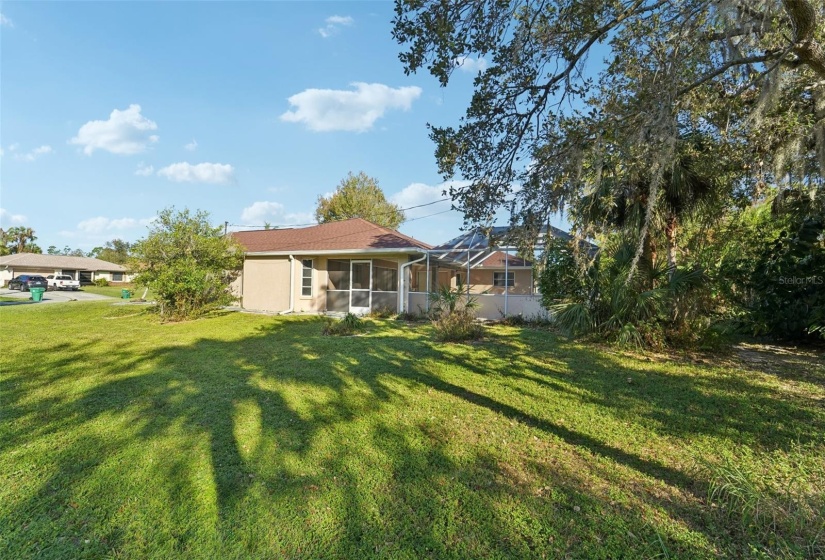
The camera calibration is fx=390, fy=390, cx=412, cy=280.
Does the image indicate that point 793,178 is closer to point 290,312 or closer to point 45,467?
point 45,467

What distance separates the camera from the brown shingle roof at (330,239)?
1554 centimetres

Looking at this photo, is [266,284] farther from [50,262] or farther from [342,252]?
[50,262]

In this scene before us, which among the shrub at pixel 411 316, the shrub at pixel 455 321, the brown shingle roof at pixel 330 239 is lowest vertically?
the shrub at pixel 411 316

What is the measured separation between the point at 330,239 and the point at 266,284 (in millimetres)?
3547

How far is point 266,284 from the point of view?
683 inches

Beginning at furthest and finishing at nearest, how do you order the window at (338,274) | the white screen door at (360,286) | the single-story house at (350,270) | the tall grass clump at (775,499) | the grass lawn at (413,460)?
the window at (338,274), the white screen door at (360,286), the single-story house at (350,270), the grass lawn at (413,460), the tall grass clump at (775,499)

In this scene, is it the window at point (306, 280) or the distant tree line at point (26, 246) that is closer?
the window at point (306, 280)

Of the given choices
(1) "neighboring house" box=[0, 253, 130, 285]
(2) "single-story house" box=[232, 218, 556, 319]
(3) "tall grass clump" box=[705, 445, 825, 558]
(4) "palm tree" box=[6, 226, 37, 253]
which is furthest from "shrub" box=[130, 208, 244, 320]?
(4) "palm tree" box=[6, 226, 37, 253]

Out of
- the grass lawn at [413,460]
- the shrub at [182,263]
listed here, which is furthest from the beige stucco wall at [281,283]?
the grass lawn at [413,460]

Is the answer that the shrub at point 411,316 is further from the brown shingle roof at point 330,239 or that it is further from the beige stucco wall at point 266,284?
the beige stucco wall at point 266,284

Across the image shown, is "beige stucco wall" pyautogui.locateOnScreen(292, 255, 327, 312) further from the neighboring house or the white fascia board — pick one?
the neighboring house

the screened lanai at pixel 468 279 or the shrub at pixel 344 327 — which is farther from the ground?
the screened lanai at pixel 468 279

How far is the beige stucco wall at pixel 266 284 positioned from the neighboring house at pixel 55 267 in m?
32.2

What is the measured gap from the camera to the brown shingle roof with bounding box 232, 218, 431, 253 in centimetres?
1554
